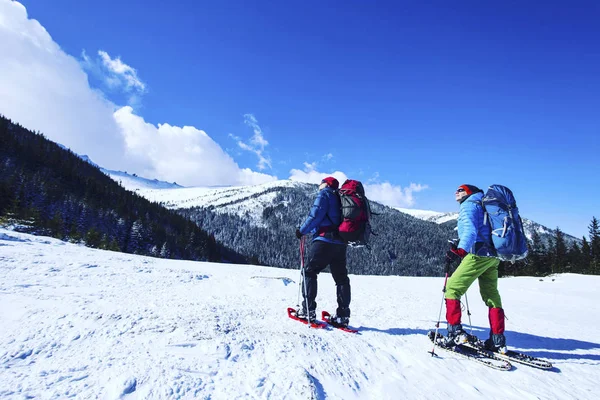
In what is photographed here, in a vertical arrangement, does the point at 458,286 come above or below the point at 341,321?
above

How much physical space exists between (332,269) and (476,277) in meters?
2.45

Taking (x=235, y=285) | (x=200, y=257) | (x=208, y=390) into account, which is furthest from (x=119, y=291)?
(x=200, y=257)

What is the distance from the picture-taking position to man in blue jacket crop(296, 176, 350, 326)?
18.0ft

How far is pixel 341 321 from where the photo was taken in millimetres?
5418

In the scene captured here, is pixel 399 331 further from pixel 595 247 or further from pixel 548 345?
pixel 595 247

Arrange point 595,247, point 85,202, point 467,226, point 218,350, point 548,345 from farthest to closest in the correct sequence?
point 85,202 → point 595,247 → point 548,345 → point 467,226 → point 218,350

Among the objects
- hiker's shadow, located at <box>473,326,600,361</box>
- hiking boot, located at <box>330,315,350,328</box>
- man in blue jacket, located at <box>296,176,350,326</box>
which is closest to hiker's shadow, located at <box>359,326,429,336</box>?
hiking boot, located at <box>330,315,350,328</box>

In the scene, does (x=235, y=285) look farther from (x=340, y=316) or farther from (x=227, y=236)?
(x=227, y=236)

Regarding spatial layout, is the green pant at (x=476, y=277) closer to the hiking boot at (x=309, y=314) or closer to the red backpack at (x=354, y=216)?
the red backpack at (x=354, y=216)

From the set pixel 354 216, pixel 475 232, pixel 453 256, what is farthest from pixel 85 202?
pixel 475 232

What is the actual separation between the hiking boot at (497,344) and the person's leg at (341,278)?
2.35 meters

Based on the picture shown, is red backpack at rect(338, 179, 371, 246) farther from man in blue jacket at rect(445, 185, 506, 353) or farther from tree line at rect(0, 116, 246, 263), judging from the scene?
tree line at rect(0, 116, 246, 263)

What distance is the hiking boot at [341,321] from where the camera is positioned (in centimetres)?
537

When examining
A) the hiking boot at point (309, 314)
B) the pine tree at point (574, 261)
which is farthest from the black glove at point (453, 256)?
the pine tree at point (574, 261)
